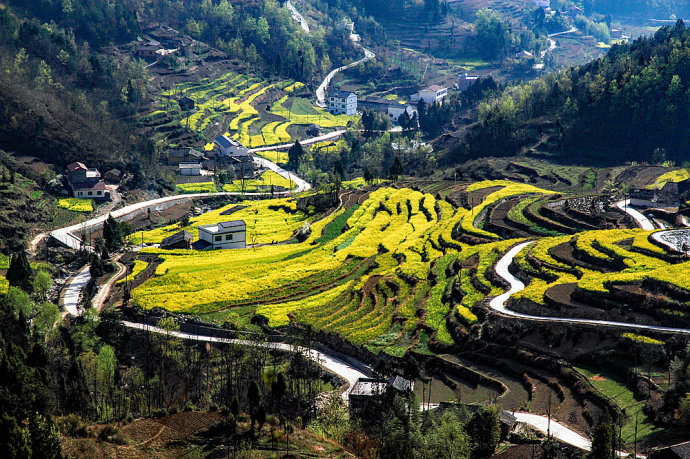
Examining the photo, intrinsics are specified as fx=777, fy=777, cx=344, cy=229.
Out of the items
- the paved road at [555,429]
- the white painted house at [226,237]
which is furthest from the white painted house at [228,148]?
the paved road at [555,429]

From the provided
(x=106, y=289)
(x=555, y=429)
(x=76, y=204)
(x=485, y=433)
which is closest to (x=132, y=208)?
(x=76, y=204)

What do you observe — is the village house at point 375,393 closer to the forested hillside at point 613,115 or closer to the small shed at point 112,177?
the forested hillside at point 613,115

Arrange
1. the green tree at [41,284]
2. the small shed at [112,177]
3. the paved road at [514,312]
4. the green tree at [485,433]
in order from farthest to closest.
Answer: the small shed at [112,177] → the green tree at [41,284] → the paved road at [514,312] → the green tree at [485,433]

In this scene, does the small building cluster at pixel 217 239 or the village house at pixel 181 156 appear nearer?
the small building cluster at pixel 217 239

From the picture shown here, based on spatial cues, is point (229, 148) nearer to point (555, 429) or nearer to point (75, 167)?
point (75, 167)

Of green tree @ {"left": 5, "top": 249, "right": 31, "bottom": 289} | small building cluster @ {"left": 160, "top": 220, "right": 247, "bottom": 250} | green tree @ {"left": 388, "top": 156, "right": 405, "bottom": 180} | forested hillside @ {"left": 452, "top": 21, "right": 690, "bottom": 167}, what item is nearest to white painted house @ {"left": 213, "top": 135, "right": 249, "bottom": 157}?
green tree @ {"left": 388, "top": 156, "right": 405, "bottom": 180}

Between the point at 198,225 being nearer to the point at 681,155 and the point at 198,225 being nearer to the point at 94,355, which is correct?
the point at 94,355


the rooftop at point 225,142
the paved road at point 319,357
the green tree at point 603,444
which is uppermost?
the green tree at point 603,444

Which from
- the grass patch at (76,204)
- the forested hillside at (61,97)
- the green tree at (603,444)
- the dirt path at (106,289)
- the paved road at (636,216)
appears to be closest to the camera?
the green tree at (603,444)
